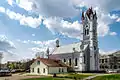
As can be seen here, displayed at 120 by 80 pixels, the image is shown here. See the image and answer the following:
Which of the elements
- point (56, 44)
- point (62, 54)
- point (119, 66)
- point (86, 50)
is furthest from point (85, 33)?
point (119, 66)

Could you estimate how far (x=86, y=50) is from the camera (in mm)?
81562

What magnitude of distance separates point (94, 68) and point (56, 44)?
24.8 metres

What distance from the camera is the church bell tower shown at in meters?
80.7

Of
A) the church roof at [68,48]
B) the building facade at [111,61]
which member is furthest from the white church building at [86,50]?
the building facade at [111,61]

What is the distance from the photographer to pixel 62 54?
88625 mm

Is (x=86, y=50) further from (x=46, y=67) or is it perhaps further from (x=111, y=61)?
(x=111, y=61)

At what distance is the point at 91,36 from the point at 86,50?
4.90m

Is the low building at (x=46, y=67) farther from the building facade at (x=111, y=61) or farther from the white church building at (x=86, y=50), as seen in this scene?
the building facade at (x=111, y=61)

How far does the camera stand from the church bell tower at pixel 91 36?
265 ft

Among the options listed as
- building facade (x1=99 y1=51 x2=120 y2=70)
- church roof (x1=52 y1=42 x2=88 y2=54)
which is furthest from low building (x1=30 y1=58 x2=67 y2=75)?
building facade (x1=99 y1=51 x2=120 y2=70)

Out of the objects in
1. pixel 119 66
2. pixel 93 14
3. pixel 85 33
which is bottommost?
pixel 119 66

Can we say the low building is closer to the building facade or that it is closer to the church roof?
the church roof

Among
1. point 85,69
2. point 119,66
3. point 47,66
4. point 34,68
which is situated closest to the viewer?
point 47,66

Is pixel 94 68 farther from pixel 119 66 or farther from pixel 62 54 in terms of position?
pixel 119 66
